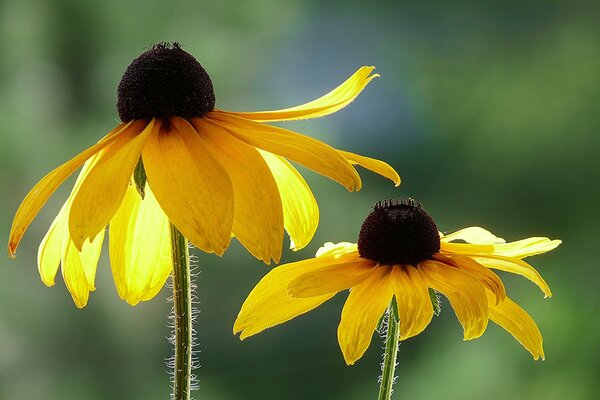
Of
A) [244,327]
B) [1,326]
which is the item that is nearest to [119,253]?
[244,327]

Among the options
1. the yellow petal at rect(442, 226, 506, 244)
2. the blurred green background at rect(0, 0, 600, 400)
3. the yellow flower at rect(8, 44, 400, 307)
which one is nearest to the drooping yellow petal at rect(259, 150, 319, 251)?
the yellow flower at rect(8, 44, 400, 307)

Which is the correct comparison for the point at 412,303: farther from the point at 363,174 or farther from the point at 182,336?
the point at 363,174

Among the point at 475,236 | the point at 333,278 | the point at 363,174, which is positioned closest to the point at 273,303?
the point at 333,278

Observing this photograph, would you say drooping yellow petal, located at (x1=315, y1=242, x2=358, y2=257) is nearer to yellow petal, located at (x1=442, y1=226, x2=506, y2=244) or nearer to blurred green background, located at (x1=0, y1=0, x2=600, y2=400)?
yellow petal, located at (x1=442, y1=226, x2=506, y2=244)

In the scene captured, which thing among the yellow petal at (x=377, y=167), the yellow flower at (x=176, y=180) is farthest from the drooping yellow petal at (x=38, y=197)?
the yellow petal at (x=377, y=167)

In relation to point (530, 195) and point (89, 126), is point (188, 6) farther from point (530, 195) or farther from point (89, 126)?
point (530, 195)

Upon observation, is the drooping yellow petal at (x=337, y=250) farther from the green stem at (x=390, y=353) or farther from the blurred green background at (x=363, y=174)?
the blurred green background at (x=363, y=174)
